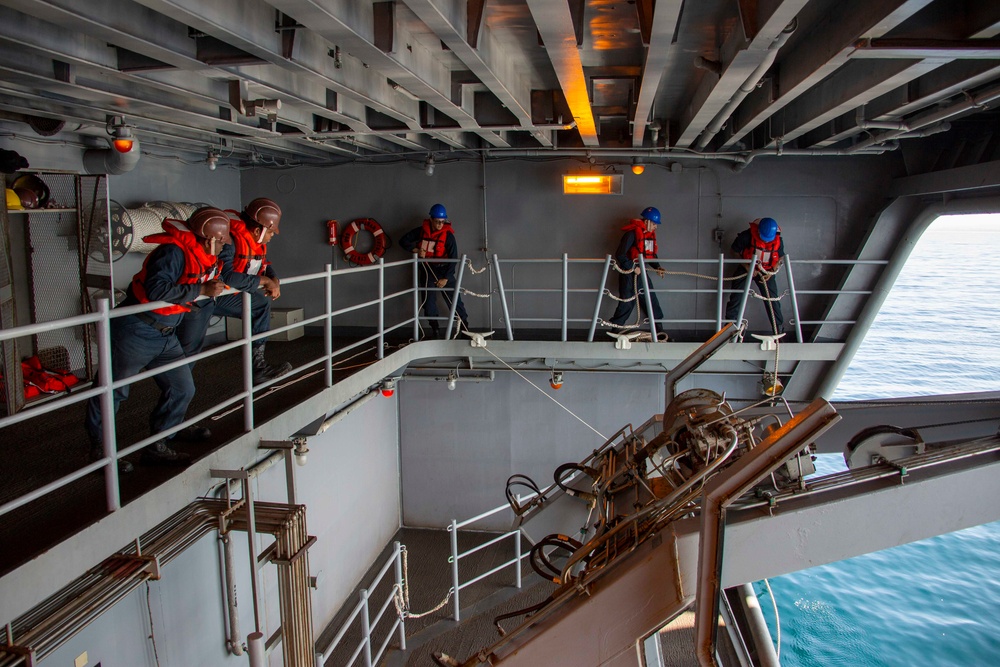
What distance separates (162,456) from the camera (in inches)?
153

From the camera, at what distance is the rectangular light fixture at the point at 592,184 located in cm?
882

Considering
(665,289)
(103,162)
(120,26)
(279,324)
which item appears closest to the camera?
(120,26)

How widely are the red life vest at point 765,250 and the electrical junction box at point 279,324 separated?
20.0 feet

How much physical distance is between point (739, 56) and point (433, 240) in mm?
5235

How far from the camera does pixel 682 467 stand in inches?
150

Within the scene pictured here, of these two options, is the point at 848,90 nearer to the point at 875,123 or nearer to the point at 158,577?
the point at 875,123

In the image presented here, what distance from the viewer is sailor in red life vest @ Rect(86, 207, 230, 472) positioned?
144 inches

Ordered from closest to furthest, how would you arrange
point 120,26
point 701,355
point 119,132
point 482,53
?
point 120,26, point 701,355, point 482,53, point 119,132

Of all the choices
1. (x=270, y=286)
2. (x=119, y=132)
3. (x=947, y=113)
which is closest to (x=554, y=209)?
(x=947, y=113)

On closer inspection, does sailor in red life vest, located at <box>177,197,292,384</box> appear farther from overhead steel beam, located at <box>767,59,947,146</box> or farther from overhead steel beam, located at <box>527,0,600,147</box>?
overhead steel beam, located at <box>767,59,947,146</box>

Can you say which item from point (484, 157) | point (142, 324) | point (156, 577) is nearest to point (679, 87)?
point (484, 157)

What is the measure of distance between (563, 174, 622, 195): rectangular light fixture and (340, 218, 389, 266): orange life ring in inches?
109

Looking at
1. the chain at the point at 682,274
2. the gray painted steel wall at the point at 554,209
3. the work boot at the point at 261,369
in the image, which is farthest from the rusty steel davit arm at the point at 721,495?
the gray painted steel wall at the point at 554,209

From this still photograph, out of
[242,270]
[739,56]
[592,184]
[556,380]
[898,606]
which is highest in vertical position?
[739,56]
